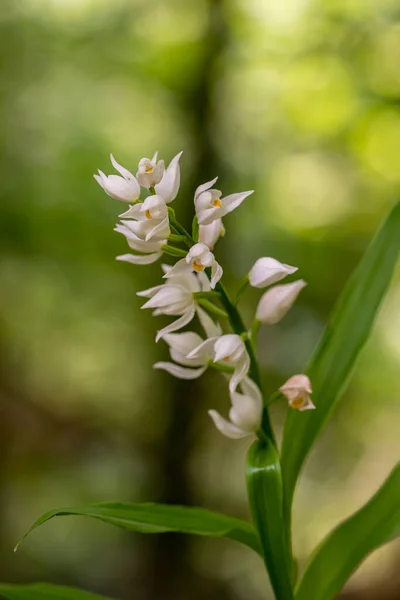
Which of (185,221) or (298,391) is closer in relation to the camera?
(298,391)

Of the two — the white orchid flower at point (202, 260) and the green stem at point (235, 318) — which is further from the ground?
the white orchid flower at point (202, 260)

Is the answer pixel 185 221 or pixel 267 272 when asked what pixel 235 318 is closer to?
pixel 267 272

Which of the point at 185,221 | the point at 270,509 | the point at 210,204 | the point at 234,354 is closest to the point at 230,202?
the point at 210,204

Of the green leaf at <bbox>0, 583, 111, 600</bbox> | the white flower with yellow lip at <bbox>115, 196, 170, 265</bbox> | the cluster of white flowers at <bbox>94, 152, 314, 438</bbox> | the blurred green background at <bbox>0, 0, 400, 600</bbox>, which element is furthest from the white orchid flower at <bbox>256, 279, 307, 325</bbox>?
the blurred green background at <bbox>0, 0, 400, 600</bbox>

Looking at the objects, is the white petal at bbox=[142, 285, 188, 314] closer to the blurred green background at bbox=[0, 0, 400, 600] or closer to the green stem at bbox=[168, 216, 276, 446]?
the green stem at bbox=[168, 216, 276, 446]

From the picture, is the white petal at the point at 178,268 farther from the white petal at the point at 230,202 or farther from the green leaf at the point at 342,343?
the green leaf at the point at 342,343

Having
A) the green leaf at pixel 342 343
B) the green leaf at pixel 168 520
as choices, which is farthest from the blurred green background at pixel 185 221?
the green leaf at pixel 168 520
